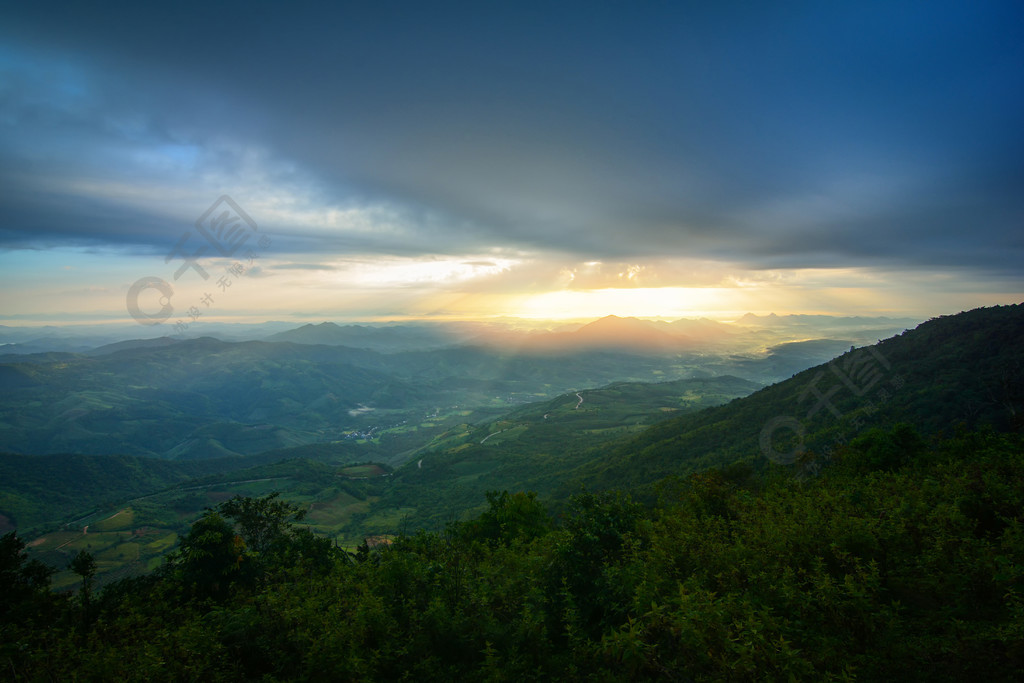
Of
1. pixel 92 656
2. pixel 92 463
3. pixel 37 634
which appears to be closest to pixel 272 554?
pixel 37 634

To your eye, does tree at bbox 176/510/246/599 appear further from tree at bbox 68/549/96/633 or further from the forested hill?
Result: the forested hill

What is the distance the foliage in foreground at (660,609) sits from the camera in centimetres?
863

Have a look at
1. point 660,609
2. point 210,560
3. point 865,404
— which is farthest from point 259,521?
point 865,404

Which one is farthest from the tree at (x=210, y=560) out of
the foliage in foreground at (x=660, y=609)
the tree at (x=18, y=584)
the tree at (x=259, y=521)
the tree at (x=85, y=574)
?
the tree at (x=259, y=521)

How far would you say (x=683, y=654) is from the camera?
28.9ft

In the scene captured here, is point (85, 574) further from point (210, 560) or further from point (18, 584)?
point (210, 560)

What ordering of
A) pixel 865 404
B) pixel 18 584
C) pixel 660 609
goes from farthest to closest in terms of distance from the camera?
pixel 865 404 < pixel 18 584 < pixel 660 609

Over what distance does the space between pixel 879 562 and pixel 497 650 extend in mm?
11280

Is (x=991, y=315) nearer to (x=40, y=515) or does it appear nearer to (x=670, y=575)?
(x=670, y=575)

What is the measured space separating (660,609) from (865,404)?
255ft

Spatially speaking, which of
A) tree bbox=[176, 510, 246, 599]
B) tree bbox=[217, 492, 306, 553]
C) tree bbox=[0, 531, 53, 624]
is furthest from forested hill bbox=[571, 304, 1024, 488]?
tree bbox=[0, 531, 53, 624]

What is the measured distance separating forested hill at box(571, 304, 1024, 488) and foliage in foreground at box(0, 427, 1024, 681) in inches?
926

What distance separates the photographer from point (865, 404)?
65.9 m

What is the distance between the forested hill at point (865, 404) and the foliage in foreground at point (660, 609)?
23.5m
